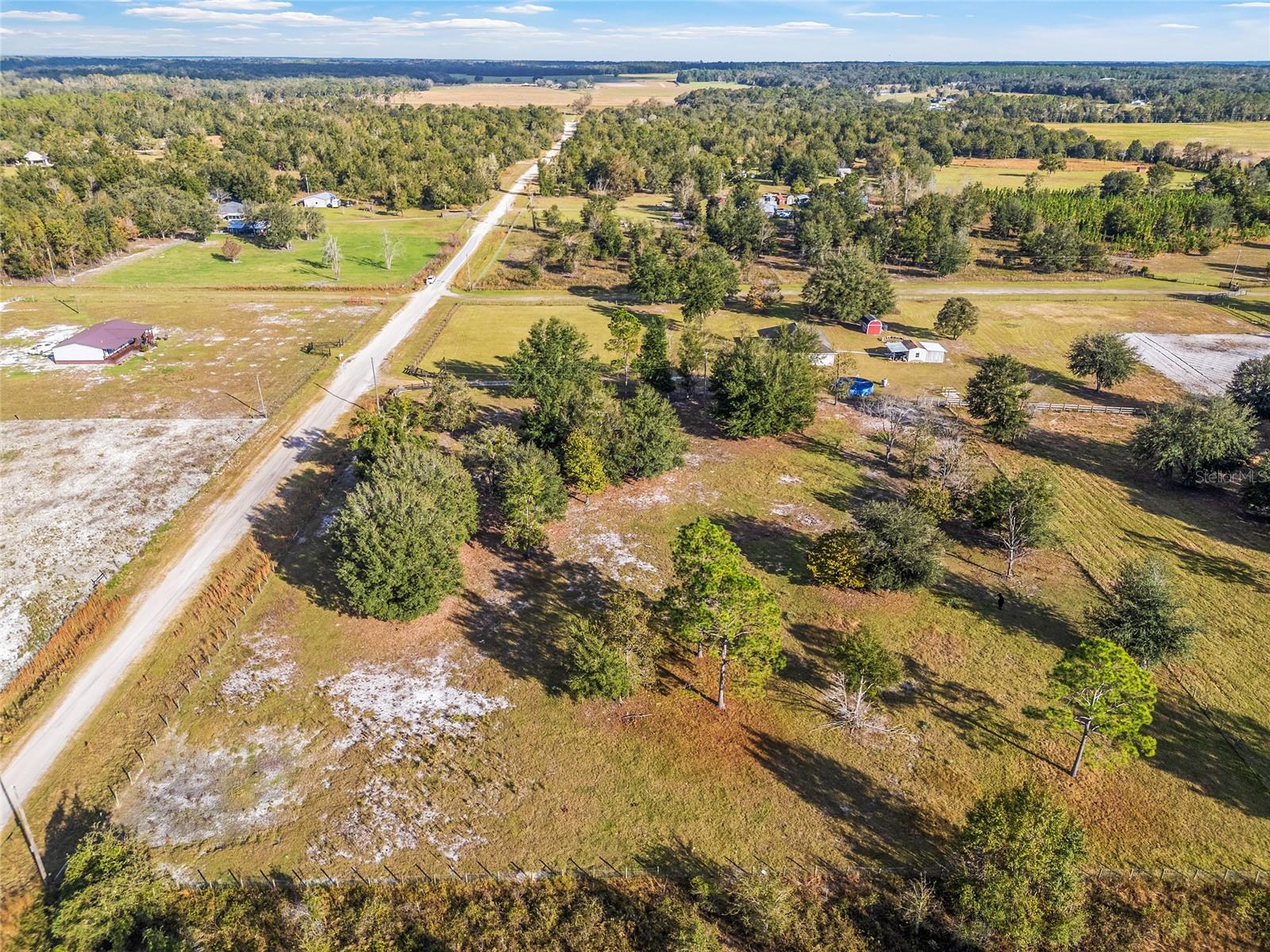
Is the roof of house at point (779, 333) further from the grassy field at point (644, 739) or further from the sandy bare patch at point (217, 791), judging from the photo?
the sandy bare patch at point (217, 791)

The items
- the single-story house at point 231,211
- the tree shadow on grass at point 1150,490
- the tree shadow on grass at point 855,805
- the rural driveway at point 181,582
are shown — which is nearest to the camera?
the tree shadow on grass at point 855,805

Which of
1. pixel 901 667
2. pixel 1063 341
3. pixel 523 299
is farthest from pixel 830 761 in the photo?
pixel 523 299

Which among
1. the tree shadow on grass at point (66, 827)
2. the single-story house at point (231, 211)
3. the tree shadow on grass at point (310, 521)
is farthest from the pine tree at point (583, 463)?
the single-story house at point (231, 211)

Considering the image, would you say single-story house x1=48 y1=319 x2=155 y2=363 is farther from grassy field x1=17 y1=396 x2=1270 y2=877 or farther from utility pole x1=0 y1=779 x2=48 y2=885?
utility pole x1=0 y1=779 x2=48 y2=885

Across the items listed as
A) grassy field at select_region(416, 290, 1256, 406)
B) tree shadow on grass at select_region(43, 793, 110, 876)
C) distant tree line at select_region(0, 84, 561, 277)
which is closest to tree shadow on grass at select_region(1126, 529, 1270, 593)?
grassy field at select_region(416, 290, 1256, 406)

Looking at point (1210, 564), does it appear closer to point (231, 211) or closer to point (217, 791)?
point (217, 791)

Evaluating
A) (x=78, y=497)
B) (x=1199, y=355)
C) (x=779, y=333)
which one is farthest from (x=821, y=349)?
(x=78, y=497)
